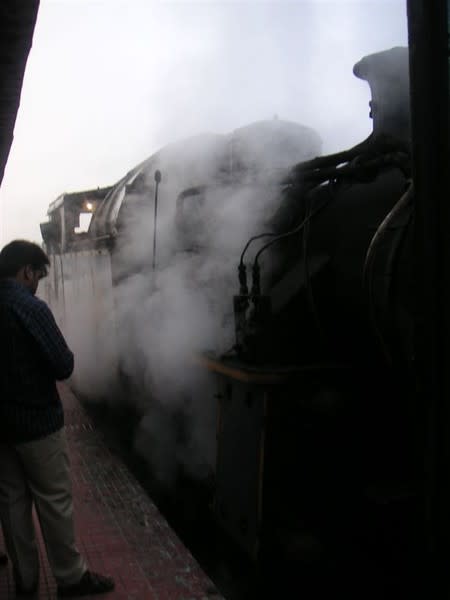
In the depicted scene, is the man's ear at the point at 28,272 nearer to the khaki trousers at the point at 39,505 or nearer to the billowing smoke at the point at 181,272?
the khaki trousers at the point at 39,505

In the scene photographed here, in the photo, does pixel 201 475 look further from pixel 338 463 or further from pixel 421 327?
pixel 421 327

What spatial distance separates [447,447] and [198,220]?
368 cm

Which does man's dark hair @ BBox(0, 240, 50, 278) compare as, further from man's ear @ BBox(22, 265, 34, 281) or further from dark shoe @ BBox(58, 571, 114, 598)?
dark shoe @ BBox(58, 571, 114, 598)

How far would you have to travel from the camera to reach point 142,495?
513 centimetres

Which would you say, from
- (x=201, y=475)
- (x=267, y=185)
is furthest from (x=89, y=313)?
(x=267, y=185)

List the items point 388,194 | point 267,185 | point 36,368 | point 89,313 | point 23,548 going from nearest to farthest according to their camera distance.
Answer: point 36,368 < point 23,548 < point 388,194 < point 267,185 < point 89,313

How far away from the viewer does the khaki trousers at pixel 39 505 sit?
3.19 metres

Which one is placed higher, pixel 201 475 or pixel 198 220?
pixel 198 220

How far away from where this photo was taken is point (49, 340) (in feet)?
10.2

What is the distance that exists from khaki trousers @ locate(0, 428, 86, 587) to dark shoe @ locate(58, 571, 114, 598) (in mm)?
35

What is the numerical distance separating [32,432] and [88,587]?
0.85 m

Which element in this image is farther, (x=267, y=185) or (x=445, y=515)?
(x=267, y=185)

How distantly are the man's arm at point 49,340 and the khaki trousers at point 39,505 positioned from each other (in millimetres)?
319

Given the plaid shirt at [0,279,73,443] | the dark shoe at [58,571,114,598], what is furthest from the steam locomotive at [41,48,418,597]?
the plaid shirt at [0,279,73,443]
